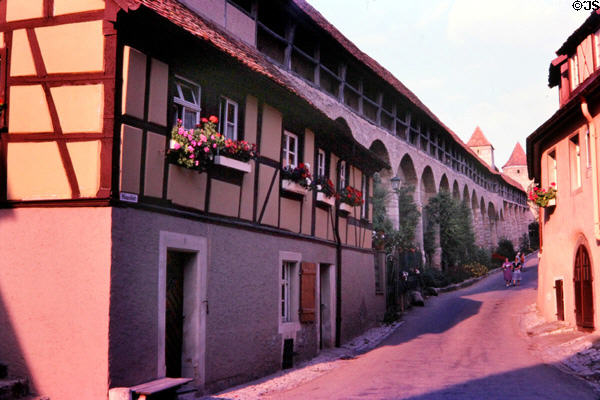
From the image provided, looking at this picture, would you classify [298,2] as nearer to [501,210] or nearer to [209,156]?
[209,156]

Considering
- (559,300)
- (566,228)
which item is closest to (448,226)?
(559,300)

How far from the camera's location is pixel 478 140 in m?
86.0

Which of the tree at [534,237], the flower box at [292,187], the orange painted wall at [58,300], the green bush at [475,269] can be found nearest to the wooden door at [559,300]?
the flower box at [292,187]

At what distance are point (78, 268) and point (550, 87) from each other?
17.7 meters

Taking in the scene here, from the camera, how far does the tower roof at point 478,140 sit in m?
85.6

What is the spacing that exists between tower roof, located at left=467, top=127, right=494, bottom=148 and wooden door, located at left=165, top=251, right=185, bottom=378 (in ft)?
262

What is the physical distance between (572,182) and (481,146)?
236ft

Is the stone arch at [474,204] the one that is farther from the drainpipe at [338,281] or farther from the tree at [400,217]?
the drainpipe at [338,281]

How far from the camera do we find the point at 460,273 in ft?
116

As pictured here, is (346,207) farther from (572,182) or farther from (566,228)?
(566,228)

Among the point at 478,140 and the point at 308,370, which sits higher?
the point at 478,140

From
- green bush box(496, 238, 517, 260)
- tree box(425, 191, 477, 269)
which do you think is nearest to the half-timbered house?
tree box(425, 191, 477, 269)

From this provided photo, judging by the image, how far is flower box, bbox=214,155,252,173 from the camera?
930cm

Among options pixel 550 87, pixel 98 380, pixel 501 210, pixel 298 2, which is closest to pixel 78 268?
pixel 98 380
